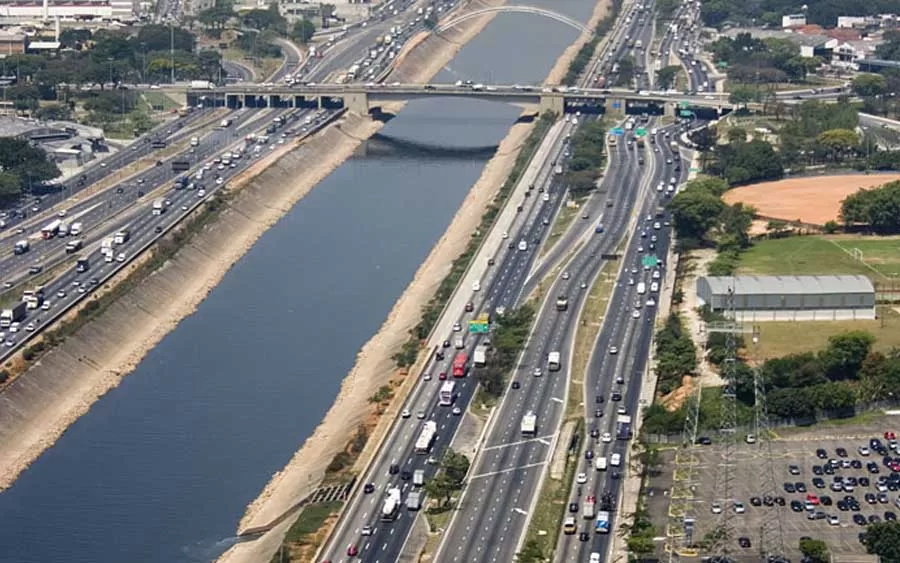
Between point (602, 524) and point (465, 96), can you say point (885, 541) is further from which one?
point (465, 96)

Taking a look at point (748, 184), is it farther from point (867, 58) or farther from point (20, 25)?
point (20, 25)

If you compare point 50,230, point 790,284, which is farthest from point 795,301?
point 50,230

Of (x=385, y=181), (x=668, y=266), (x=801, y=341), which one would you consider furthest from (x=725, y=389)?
(x=385, y=181)

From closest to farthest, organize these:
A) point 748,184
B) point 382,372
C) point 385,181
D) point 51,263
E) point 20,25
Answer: point 382,372 < point 51,263 < point 748,184 < point 385,181 < point 20,25

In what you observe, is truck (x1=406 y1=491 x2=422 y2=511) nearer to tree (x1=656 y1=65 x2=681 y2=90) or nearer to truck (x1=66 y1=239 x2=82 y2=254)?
truck (x1=66 y1=239 x2=82 y2=254)

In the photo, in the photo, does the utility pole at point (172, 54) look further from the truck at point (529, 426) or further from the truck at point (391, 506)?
the truck at point (391, 506)

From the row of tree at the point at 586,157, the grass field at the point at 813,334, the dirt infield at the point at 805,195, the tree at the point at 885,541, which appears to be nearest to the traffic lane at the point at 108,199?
the row of tree at the point at 586,157

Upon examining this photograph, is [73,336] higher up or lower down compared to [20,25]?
higher up
